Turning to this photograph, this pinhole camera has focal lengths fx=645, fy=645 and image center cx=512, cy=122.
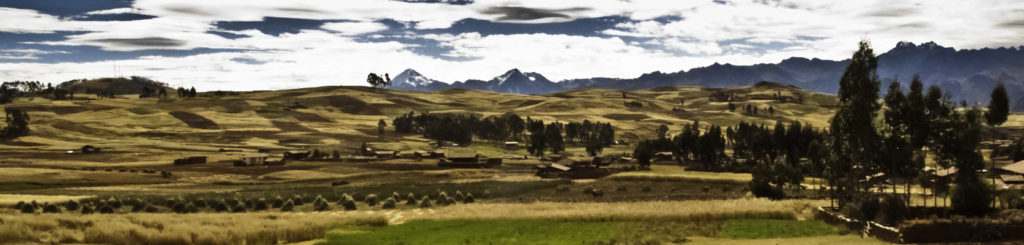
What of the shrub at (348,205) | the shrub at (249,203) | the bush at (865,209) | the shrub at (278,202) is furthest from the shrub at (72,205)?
the bush at (865,209)

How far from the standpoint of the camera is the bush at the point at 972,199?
45.8 meters

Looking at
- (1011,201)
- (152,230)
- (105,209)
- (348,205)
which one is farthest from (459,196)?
(1011,201)

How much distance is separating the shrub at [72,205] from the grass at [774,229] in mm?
60220

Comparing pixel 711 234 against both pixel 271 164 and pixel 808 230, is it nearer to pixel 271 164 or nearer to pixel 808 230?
pixel 808 230

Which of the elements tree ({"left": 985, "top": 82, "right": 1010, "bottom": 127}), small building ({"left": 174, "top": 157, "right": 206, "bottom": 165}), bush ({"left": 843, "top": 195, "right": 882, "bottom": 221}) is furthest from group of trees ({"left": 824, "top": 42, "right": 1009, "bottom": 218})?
small building ({"left": 174, "top": 157, "right": 206, "bottom": 165})

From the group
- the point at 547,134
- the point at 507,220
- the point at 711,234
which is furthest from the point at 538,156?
the point at 711,234

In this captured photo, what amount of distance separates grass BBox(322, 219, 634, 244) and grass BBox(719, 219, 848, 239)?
→ 696cm

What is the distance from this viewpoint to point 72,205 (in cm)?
6338

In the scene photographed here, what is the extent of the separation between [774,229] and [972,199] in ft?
53.7

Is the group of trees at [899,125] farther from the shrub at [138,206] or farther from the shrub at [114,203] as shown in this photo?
the shrub at [114,203]

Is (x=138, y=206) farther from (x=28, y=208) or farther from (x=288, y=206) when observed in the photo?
(x=288, y=206)

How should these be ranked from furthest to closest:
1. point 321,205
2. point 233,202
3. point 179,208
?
point 233,202, point 321,205, point 179,208

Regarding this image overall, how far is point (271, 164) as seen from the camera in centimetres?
11606

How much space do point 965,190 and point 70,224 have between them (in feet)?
197
